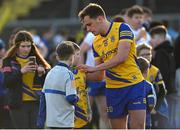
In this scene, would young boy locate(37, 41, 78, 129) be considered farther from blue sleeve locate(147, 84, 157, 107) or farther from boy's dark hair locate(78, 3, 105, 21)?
blue sleeve locate(147, 84, 157, 107)

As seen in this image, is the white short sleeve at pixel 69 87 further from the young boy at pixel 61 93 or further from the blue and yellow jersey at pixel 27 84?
the blue and yellow jersey at pixel 27 84

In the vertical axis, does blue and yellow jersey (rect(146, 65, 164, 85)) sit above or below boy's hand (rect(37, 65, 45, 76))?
below

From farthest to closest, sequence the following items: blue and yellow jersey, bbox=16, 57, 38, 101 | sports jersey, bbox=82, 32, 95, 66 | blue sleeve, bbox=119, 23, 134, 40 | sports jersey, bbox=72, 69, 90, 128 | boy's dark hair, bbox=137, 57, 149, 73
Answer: sports jersey, bbox=82, 32, 95, 66 < blue and yellow jersey, bbox=16, 57, 38, 101 < boy's dark hair, bbox=137, 57, 149, 73 < sports jersey, bbox=72, 69, 90, 128 < blue sleeve, bbox=119, 23, 134, 40

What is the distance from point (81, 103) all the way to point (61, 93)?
108 cm

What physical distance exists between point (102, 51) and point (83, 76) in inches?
44.8

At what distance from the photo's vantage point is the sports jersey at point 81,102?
10540 mm

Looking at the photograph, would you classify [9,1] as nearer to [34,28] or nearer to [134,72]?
[34,28]

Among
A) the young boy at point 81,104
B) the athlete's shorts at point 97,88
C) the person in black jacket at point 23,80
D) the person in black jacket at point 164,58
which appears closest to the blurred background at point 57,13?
the person in black jacket at point 164,58

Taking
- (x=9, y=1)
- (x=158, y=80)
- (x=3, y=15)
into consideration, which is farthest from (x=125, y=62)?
(x=9, y=1)

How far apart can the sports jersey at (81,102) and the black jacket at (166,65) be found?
2.60 metres

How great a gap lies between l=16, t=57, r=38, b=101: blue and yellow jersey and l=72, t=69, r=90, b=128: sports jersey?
87 cm

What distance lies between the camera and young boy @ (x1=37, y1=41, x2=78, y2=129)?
948 centimetres

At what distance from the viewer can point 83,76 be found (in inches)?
419

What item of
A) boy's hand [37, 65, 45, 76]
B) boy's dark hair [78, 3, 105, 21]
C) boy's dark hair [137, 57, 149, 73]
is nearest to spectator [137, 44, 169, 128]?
boy's dark hair [137, 57, 149, 73]
